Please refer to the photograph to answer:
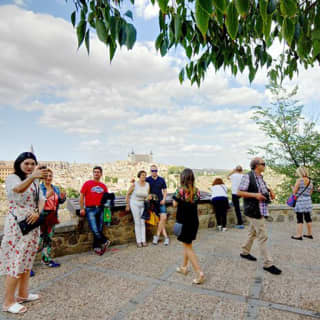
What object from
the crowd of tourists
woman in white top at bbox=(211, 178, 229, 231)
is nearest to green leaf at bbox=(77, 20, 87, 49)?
the crowd of tourists

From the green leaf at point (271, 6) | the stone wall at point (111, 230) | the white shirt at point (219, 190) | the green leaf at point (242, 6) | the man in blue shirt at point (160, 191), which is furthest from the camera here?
the white shirt at point (219, 190)

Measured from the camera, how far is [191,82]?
8.04 feet

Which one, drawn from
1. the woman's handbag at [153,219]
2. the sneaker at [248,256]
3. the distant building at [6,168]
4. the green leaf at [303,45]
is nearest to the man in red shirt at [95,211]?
the woman's handbag at [153,219]

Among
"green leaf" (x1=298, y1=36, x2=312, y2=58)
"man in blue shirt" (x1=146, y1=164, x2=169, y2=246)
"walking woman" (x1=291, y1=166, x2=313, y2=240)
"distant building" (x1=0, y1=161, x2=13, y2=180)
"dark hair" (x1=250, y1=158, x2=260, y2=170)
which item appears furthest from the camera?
"walking woman" (x1=291, y1=166, x2=313, y2=240)

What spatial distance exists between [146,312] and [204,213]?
418 centimetres

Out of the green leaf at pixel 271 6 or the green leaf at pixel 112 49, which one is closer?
the green leaf at pixel 271 6

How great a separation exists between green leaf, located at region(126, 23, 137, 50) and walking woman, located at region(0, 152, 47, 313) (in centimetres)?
173

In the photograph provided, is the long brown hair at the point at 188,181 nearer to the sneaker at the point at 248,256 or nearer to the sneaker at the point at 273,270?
the sneaker at the point at 273,270

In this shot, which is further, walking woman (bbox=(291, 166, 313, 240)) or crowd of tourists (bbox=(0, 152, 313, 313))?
walking woman (bbox=(291, 166, 313, 240))

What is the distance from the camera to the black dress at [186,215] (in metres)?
3.29

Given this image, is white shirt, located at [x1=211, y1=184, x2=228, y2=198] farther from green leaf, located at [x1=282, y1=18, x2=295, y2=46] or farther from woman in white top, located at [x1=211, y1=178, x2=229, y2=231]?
green leaf, located at [x1=282, y1=18, x2=295, y2=46]

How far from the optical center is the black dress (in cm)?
329

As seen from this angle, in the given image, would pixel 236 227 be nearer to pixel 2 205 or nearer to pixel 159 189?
pixel 159 189

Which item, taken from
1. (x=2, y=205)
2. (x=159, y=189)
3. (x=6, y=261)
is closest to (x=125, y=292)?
(x=6, y=261)
